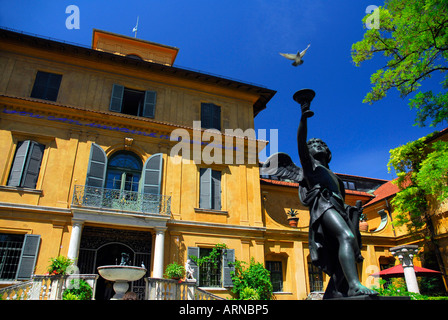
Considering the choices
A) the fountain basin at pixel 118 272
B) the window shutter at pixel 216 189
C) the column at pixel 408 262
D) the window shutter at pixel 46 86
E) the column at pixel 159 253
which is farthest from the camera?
the window shutter at pixel 216 189

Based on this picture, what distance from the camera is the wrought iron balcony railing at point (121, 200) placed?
12.7 m

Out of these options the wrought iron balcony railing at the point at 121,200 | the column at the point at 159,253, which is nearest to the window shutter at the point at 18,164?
the wrought iron balcony railing at the point at 121,200

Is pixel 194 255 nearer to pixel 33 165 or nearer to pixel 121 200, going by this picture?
pixel 121 200

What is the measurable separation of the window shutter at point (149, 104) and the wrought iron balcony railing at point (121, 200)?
4125 millimetres

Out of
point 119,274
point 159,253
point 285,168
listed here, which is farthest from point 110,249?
point 285,168

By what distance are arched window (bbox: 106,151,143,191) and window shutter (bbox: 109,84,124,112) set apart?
2171 millimetres

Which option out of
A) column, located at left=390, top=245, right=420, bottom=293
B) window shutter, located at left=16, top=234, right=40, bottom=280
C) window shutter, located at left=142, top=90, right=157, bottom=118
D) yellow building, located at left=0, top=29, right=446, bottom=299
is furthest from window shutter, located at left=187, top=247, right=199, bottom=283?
column, located at left=390, top=245, right=420, bottom=293

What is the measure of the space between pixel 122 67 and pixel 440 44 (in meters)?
13.8

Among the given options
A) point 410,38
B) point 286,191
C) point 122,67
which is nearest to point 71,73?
point 122,67

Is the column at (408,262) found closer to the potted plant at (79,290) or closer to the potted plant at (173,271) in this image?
the potted plant at (173,271)

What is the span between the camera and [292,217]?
1723cm

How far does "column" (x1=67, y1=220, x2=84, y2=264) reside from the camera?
37.9ft

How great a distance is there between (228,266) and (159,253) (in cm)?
301
